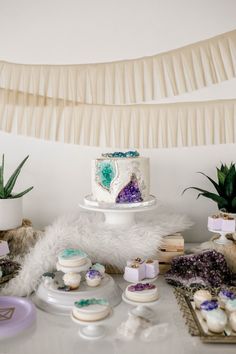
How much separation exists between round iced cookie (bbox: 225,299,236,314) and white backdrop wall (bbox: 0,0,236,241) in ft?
2.27

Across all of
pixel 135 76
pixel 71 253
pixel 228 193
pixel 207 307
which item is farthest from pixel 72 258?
pixel 135 76

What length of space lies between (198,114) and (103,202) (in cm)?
59

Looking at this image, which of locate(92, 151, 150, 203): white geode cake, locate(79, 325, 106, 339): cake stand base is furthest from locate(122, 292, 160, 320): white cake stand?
locate(92, 151, 150, 203): white geode cake

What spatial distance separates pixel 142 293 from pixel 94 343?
0.24 meters

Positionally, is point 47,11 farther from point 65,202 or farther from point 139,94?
point 65,202

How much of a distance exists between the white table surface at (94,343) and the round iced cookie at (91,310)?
30 mm

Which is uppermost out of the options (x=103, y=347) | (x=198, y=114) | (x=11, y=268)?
(x=198, y=114)

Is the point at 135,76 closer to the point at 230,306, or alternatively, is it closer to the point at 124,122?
the point at 124,122

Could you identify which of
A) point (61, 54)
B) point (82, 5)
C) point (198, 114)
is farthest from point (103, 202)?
point (82, 5)

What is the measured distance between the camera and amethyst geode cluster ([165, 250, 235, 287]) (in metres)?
1.12

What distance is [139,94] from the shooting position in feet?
5.12

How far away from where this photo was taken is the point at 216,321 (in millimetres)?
854

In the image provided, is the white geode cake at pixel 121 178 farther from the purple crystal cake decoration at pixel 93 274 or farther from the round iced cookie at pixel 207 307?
the round iced cookie at pixel 207 307

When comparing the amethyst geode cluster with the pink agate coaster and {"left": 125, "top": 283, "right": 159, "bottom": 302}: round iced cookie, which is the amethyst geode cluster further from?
the pink agate coaster
